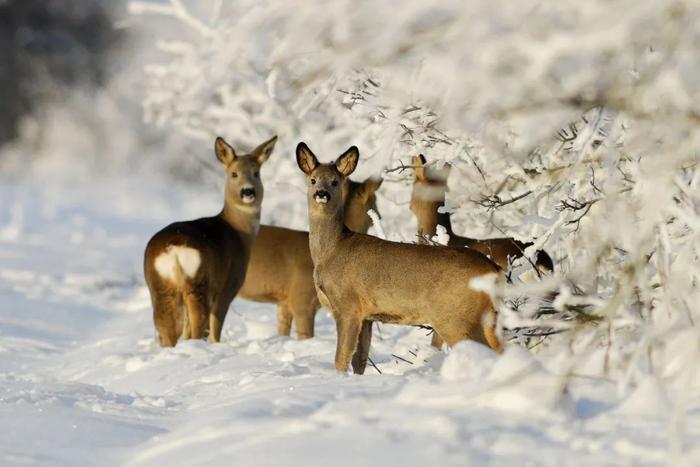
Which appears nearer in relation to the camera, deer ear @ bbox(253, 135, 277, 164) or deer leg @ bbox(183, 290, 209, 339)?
deer leg @ bbox(183, 290, 209, 339)

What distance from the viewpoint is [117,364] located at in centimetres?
983

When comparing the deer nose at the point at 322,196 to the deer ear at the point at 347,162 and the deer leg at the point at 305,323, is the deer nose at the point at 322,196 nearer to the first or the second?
the deer ear at the point at 347,162

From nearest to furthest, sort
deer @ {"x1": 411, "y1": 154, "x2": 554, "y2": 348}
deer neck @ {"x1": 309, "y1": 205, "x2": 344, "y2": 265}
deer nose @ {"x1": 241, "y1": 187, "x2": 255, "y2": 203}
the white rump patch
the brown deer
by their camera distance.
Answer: deer neck @ {"x1": 309, "y1": 205, "x2": 344, "y2": 265}, deer @ {"x1": 411, "y1": 154, "x2": 554, "y2": 348}, the white rump patch, deer nose @ {"x1": 241, "y1": 187, "x2": 255, "y2": 203}, the brown deer

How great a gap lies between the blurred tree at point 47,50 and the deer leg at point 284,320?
110 ft

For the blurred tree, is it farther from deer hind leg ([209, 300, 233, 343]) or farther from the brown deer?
deer hind leg ([209, 300, 233, 343])

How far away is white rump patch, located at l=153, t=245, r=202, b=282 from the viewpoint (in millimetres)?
10211

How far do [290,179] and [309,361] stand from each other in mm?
7116

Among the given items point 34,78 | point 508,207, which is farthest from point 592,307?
point 34,78

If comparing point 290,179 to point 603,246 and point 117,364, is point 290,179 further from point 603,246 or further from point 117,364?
point 603,246

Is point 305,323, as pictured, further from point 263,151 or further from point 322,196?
point 322,196

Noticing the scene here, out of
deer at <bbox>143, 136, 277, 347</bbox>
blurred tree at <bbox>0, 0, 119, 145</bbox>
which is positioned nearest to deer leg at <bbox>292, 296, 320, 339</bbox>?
deer at <bbox>143, 136, 277, 347</bbox>

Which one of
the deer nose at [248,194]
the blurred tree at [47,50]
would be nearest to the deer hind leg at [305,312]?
Result: the deer nose at [248,194]

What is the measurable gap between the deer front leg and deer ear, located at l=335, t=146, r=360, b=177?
4.40ft

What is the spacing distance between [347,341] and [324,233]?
0.86 metres
